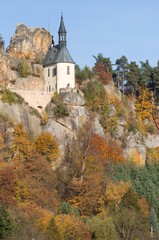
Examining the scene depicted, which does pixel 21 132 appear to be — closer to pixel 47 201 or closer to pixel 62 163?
pixel 62 163

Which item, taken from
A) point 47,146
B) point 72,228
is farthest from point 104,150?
point 72,228

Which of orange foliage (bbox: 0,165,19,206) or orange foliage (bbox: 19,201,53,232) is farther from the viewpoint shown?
orange foliage (bbox: 0,165,19,206)

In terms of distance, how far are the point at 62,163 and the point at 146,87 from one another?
21.4 metres

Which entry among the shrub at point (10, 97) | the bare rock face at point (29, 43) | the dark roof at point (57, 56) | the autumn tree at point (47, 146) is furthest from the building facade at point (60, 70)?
the autumn tree at point (47, 146)

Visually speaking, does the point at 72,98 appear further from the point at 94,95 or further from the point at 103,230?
the point at 103,230

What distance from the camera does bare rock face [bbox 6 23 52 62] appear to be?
77.0 metres

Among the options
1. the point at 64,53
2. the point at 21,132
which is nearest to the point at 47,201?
the point at 21,132

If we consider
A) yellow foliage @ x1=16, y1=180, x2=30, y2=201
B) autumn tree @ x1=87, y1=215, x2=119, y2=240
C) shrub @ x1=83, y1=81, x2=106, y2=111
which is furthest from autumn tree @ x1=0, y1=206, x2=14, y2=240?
shrub @ x1=83, y1=81, x2=106, y2=111

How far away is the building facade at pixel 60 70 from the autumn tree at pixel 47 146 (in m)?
7.61

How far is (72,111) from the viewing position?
71875 mm

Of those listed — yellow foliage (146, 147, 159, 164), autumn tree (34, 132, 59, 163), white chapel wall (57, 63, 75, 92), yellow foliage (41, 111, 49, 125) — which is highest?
white chapel wall (57, 63, 75, 92)

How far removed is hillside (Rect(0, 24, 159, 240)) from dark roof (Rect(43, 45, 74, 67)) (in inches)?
42.3

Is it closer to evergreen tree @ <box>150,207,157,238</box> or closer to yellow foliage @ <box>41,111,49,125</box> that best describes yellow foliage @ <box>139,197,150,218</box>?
evergreen tree @ <box>150,207,157,238</box>

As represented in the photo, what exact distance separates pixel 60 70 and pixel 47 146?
10.1 metres
